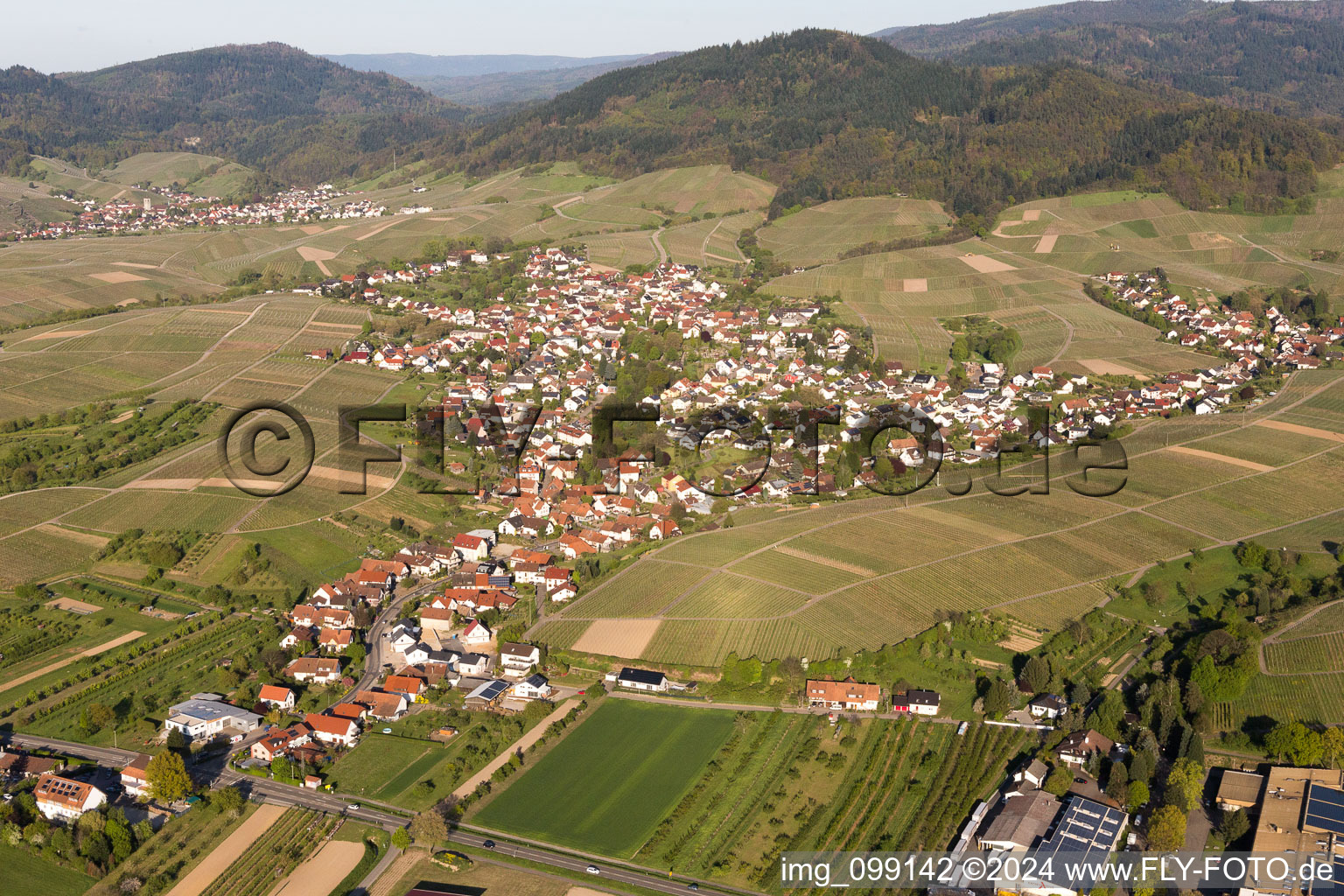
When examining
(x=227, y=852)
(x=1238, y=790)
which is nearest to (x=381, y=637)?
(x=227, y=852)

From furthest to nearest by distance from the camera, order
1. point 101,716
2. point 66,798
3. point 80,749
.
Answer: point 101,716 → point 80,749 → point 66,798

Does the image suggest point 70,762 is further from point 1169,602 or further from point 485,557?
point 1169,602

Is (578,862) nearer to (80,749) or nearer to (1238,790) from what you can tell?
(80,749)

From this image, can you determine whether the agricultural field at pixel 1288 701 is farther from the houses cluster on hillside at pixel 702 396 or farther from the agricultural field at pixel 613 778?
the houses cluster on hillside at pixel 702 396

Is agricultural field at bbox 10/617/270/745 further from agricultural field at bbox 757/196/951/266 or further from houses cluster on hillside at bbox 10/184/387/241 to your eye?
houses cluster on hillside at bbox 10/184/387/241

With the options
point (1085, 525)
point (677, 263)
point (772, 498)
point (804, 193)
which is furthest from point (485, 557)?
point (804, 193)

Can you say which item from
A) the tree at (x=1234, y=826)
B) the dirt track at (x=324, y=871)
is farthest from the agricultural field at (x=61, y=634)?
the tree at (x=1234, y=826)

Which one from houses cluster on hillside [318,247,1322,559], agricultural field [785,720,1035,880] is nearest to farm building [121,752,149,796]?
agricultural field [785,720,1035,880]
